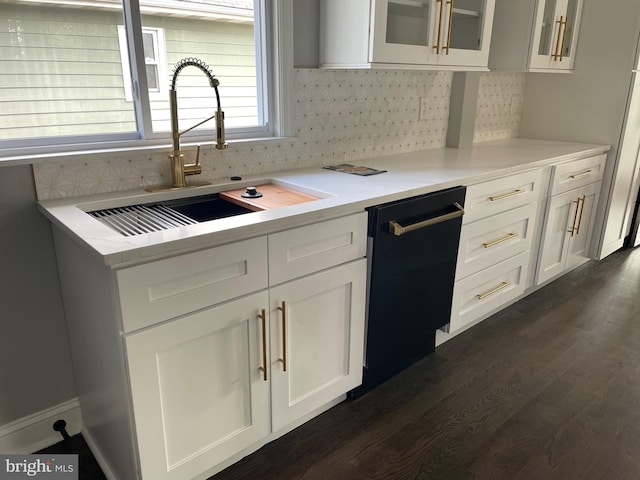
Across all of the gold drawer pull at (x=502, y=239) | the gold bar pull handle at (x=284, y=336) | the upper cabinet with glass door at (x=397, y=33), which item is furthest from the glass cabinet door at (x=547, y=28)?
the gold bar pull handle at (x=284, y=336)

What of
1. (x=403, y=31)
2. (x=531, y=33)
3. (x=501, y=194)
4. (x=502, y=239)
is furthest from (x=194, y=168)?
(x=531, y=33)

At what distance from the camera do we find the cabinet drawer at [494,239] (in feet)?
7.33

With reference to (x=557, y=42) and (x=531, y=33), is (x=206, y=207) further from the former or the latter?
(x=557, y=42)

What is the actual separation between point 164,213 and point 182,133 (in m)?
0.31

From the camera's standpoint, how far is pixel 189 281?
4.27ft

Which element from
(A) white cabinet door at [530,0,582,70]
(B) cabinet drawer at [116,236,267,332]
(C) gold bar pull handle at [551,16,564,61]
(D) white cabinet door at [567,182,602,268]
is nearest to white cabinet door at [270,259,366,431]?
(B) cabinet drawer at [116,236,267,332]

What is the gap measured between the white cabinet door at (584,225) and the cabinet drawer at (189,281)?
7.99 ft

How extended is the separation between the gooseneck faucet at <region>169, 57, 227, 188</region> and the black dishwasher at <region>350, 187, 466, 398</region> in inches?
25.1

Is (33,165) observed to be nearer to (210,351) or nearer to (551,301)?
(210,351)

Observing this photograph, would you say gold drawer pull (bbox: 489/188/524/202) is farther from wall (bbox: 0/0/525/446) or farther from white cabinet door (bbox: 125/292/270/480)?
white cabinet door (bbox: 125/292/270/480)

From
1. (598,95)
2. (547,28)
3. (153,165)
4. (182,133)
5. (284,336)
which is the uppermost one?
(547,28)

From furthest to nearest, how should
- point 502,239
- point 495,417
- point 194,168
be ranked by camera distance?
point 502,239 → point 495,417 → point 194,168

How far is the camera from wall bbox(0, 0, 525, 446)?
5.16ft
